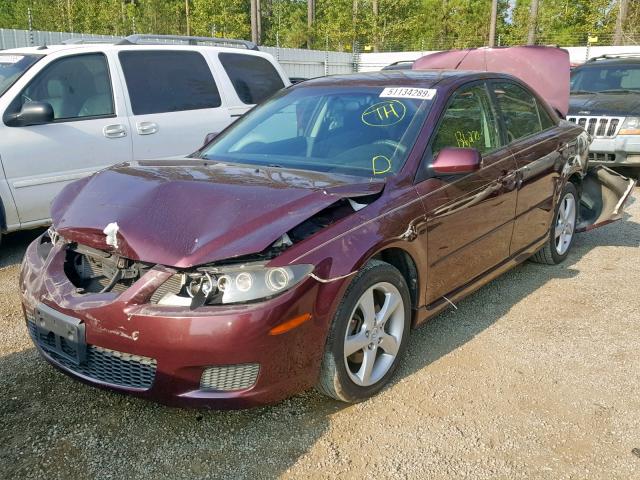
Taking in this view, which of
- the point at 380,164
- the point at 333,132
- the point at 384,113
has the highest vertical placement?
the point at 384,113

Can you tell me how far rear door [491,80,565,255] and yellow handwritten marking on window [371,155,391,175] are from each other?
1.28 meters

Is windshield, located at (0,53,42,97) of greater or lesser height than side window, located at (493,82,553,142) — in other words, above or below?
above

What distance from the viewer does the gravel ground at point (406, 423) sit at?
8.55 feet

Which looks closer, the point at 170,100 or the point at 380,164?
the point at 380,164

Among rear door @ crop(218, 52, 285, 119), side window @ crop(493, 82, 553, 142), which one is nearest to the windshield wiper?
side window @ crop(493, 82, 553, 142)

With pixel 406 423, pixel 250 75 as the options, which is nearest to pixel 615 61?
pixel 250 75

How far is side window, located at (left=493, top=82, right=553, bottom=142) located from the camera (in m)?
4.37

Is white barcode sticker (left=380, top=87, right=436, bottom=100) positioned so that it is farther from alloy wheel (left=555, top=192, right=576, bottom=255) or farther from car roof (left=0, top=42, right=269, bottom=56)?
car roof (left=0, top=42, right=269, bottom=56)

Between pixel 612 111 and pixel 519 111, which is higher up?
pixel 519 111

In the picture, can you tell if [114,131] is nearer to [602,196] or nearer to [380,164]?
[380,164]

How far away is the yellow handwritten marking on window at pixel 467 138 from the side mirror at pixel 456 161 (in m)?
0.43

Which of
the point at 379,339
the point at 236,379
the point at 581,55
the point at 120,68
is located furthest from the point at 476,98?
the point at 581,55

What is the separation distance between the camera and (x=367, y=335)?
9.92 feet

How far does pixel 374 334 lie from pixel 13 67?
432cm
